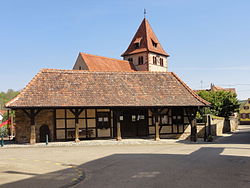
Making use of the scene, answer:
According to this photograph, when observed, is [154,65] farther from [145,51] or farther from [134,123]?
[134,123]

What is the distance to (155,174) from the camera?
9531 millimetres

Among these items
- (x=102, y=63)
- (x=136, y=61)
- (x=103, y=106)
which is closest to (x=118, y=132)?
(x=103, y=106)

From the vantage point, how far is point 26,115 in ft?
68.9

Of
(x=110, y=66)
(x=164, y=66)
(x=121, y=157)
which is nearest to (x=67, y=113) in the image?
(x=121, y=157)

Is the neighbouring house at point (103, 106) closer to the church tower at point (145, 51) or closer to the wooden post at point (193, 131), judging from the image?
the wooden post at point (193, 131)

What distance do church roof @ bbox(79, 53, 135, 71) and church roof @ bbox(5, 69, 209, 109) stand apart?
18509 mm

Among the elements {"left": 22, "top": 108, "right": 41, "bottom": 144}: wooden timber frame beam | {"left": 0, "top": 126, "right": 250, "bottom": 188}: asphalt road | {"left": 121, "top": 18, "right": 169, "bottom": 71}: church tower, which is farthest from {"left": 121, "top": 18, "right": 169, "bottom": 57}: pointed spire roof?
{"left": 0, "top": 126, "right": 250, "bottom": 188}: asphalt road

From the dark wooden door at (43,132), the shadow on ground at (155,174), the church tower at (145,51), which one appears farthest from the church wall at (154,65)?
the shadow on ground at (155,174)

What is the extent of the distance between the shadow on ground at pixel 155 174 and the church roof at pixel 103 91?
8708mm

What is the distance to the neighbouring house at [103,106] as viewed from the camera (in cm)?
2062

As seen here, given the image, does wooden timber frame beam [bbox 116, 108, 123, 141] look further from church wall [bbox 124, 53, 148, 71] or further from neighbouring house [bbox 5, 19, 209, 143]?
church wall [bbox 124, 53, 148, 71]

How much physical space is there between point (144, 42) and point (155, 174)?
157ft

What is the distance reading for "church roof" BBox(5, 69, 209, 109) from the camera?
67.3ft

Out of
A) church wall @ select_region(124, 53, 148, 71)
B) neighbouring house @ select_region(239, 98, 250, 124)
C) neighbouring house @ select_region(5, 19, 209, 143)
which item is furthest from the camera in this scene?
Result: neighbouring house @ select_region(239, 98, 250, 124)
